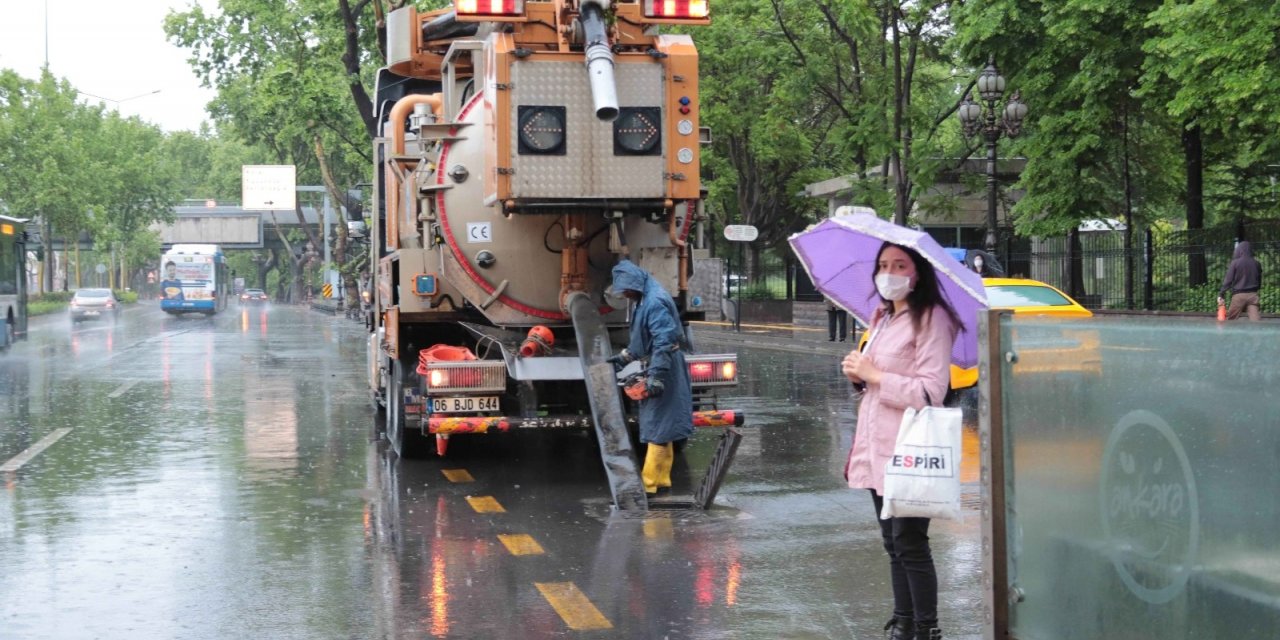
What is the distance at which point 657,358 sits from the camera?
9.62 m

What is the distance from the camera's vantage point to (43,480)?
11.2 metres

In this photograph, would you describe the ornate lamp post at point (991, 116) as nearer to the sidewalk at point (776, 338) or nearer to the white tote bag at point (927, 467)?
the sidewalk at point (776, 338)

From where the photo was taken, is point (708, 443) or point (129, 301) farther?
point (129, 301)

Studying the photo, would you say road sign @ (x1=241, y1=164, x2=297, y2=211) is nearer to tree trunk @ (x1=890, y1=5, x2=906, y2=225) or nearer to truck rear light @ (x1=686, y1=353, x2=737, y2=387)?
tree trunk @ (x1=890, y1=5, x2=906, y2=225)

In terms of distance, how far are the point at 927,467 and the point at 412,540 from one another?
14.3 feet

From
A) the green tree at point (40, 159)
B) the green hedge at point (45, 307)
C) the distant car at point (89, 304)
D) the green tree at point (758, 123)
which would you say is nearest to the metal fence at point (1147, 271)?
the green tree at point (758, 123)

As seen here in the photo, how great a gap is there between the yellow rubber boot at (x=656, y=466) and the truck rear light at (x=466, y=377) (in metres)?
1.54

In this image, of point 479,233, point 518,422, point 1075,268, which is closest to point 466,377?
point 518,422

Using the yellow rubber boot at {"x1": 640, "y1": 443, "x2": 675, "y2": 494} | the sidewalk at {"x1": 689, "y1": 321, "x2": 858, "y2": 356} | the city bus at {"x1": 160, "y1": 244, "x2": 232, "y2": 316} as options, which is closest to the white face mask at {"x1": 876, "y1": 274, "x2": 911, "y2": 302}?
the yellow rubber boot at {"x1": 640, "y1": 443, "x2": 675, "y2": 494}

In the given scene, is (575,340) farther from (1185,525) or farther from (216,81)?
(216,81)

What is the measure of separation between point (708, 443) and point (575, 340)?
9.28ft

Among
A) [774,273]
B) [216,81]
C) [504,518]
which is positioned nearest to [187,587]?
[504,518]

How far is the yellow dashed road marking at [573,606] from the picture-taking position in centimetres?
660

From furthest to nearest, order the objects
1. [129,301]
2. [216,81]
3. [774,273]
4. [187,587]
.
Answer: [129,301] < [216,81] < [774,273] < [187,587]
